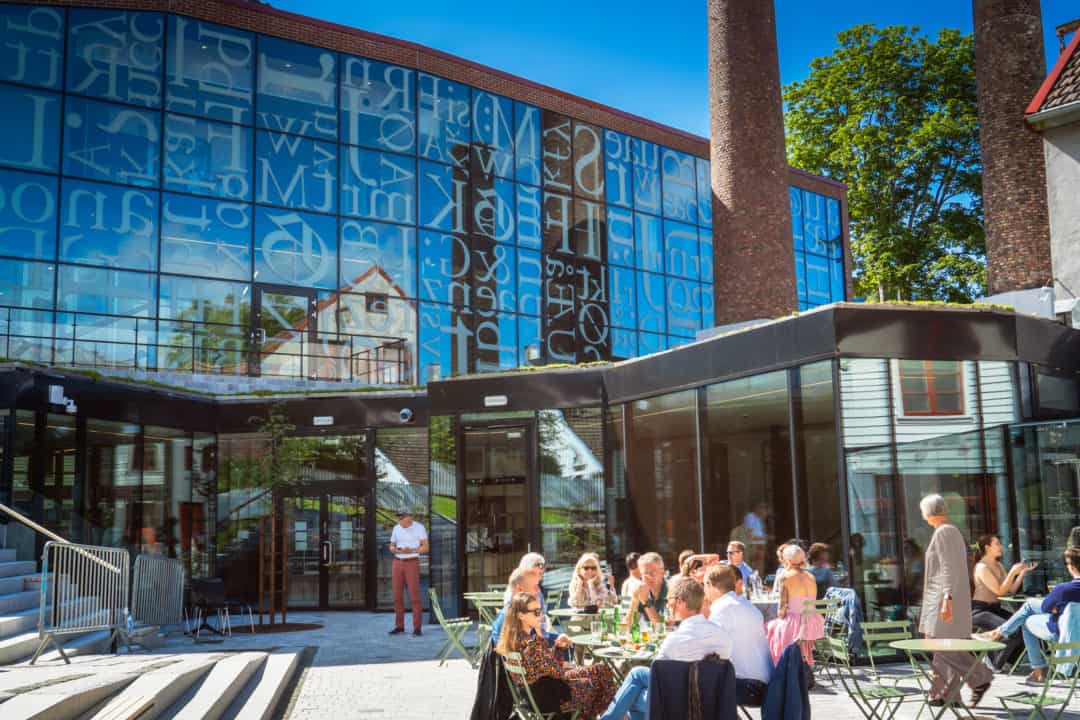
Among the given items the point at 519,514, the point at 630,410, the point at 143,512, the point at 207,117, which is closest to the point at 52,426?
the point at 143,512

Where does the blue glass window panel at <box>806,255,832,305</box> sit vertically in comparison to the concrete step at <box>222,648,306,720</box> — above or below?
above

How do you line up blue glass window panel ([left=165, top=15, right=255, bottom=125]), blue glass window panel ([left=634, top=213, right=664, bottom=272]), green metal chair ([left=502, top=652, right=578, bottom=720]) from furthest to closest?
blue glass window panel ([left=634, top=213, right=664, bottom=272])
blue glass window panel ([left=165, top=15, right=255, bottom=125])
green metal chair ([left=502, top=652, right=578, bottom=720])

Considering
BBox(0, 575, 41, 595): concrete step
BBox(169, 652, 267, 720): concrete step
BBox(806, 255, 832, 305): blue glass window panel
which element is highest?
BBox(806, 255, 832, 305): blue glass window panel

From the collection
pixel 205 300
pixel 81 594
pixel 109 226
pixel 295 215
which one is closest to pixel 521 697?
pixel 81 594

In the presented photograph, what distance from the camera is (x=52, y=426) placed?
15906mm

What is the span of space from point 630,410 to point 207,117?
50.2 feet

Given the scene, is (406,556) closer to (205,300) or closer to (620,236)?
(205,300)

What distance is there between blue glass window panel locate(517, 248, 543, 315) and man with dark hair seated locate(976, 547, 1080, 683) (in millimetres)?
20758

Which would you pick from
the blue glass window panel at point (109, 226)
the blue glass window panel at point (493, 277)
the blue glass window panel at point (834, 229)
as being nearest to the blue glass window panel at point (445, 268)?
the blue glass window panel at point (493, 277)

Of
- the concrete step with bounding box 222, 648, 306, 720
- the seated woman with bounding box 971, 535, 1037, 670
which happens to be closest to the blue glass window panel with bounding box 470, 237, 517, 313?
the concrete step with bounding box 222, 648, 306, 720

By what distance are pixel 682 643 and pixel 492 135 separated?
25.5m

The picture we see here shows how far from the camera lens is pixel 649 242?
107 ft

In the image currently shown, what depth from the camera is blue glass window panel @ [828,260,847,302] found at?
3797cm

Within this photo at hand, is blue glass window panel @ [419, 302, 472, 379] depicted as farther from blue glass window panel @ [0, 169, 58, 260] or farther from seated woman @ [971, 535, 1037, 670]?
seated woman @ [971, 535, 1037, 670]
